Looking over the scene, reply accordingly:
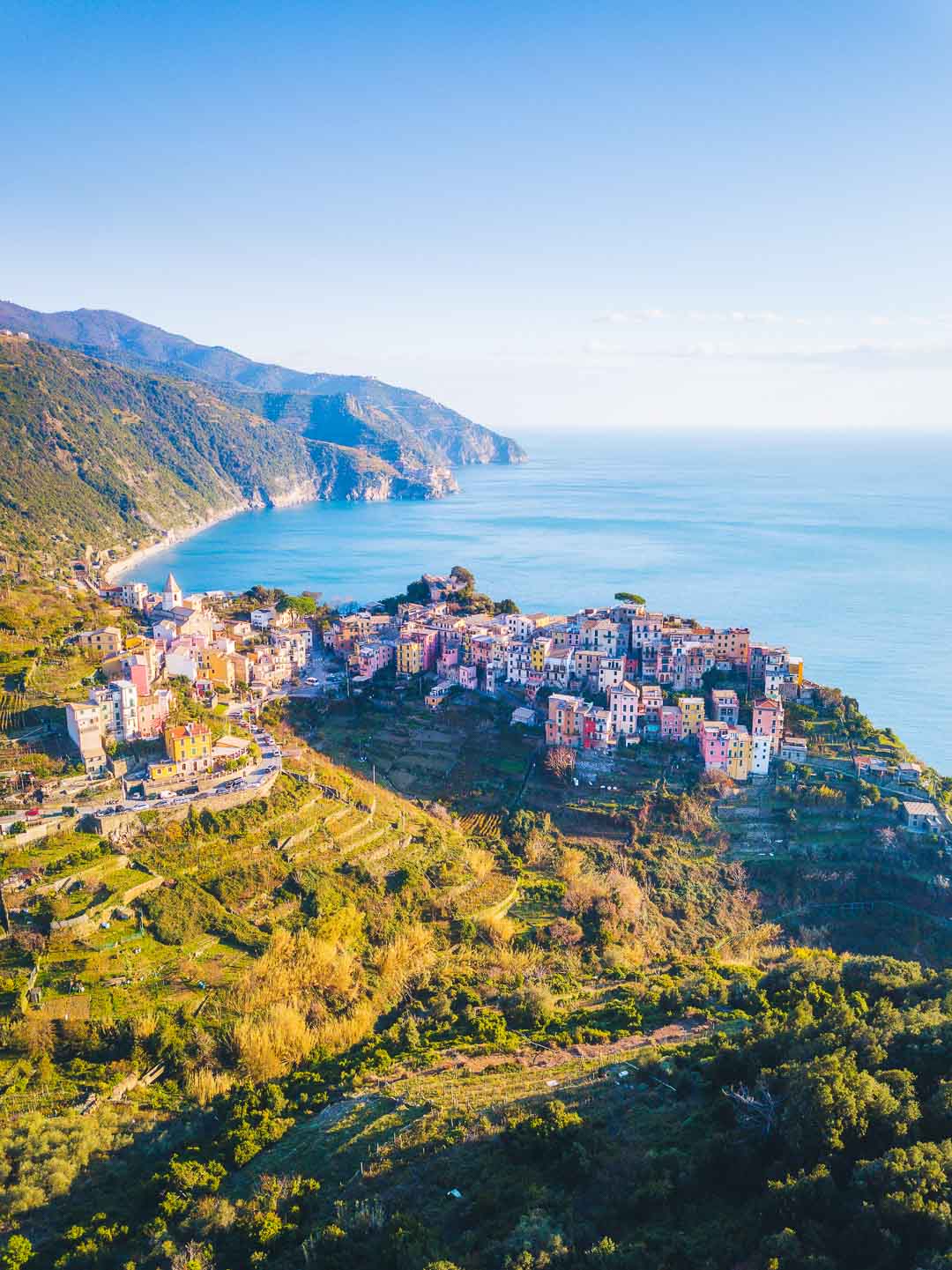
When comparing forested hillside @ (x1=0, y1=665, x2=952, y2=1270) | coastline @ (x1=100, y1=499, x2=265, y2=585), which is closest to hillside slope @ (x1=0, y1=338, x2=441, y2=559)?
coastline @ (x1=100, y1=499, x2=265, y2=585)

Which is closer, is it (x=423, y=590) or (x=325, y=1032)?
(x=325, y=1032)

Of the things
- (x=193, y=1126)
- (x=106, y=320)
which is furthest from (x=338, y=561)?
(x=106, y=320)

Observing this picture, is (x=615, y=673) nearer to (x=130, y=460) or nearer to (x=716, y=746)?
(x=716, y=746)

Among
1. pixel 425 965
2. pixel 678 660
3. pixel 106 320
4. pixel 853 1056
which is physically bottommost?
pixel 425 965

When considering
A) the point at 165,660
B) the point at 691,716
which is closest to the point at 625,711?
the point at 691,716

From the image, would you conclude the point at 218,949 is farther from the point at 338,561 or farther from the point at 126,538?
the point at 126,538

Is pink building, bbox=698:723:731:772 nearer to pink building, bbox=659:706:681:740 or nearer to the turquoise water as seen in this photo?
pink building, bbox=659:706:681:740
